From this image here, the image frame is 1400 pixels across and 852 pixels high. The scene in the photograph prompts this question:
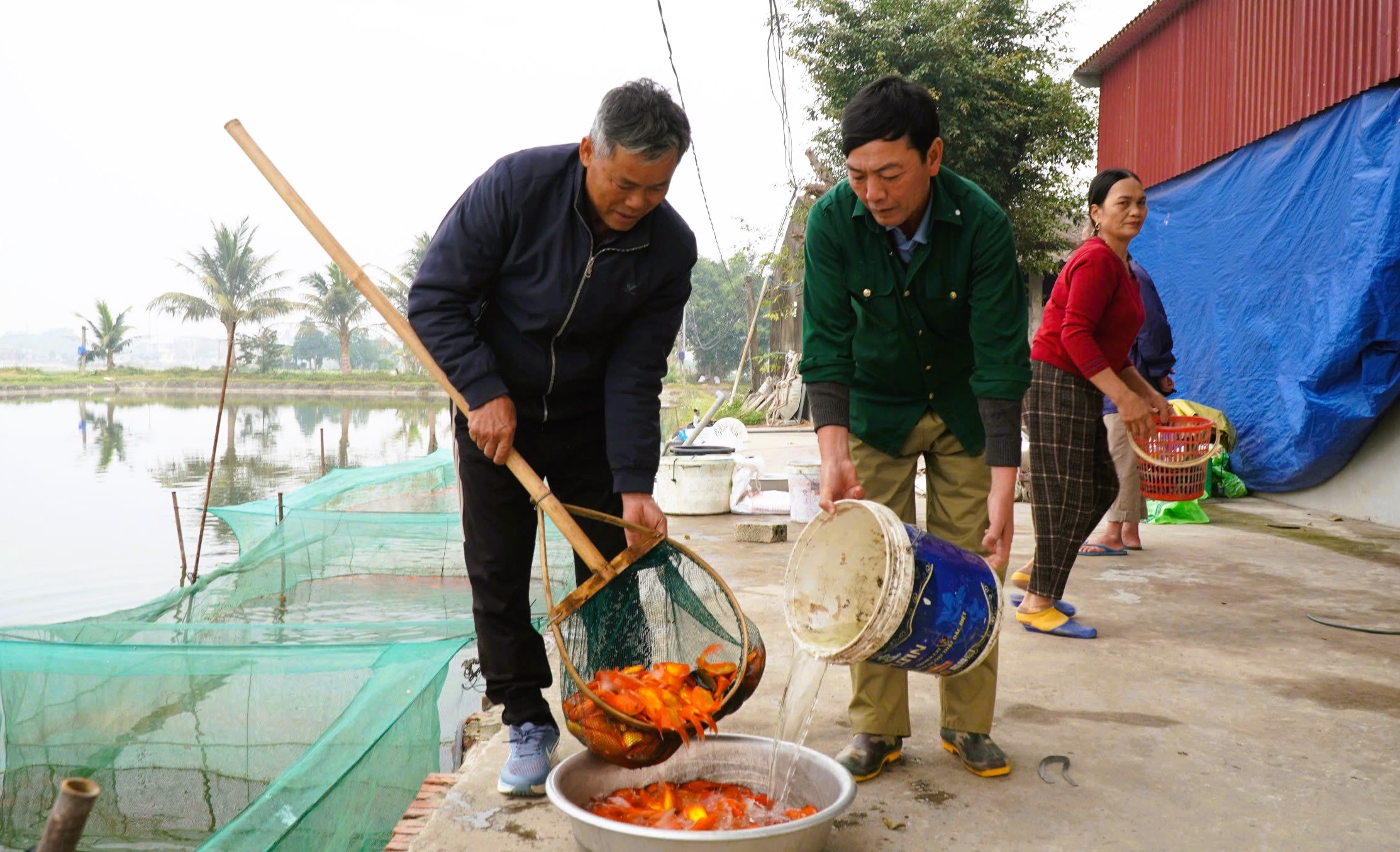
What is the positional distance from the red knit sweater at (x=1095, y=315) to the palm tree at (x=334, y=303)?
4202 cm

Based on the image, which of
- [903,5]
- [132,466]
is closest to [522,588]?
[903,5]

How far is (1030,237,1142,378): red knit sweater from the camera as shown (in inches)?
138

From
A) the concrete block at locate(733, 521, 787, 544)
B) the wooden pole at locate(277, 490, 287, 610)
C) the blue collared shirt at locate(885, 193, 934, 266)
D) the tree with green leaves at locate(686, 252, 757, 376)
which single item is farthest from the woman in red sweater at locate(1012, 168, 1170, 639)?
the tree with green leaves at locate(686, 252, 757, 376)

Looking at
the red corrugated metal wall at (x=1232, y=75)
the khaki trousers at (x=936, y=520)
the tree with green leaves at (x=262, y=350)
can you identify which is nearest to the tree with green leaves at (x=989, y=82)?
the red corrugated metal wall at (x=1232, y=75)

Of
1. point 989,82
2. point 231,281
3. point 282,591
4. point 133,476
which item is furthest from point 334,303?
point 282,591

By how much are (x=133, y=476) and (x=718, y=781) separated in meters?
22.3

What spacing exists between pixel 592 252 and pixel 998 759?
1.51 meters

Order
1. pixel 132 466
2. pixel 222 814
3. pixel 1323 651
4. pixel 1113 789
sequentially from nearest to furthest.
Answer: pixel 1113 789, pixel 222 814, pixel 1323 651, pixel 132 466

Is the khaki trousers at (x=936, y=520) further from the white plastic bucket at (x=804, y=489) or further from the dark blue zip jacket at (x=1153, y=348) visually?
the white plastic bucket at (x=804, y=489)

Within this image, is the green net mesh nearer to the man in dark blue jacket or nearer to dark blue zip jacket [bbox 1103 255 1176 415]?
the man in dark blue jacket

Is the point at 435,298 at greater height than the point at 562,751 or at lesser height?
greater

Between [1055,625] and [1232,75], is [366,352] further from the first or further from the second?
[1055,625]

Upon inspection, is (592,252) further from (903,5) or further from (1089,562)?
(903,5)

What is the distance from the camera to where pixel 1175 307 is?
28.3 ft
